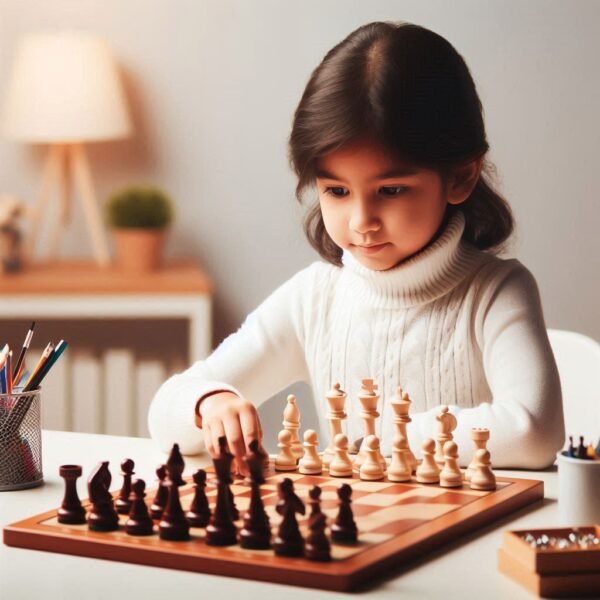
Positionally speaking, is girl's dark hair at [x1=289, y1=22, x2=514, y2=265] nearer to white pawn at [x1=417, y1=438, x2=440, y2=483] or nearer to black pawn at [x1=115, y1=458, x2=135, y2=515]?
white pawn at [x1=417, y1=438, x2=440, y2=483]

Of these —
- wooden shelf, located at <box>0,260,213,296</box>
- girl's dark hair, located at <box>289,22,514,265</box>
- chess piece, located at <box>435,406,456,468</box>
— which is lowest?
chess piece, located at <box>435,406,456,468</box>

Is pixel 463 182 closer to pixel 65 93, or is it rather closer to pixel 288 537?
pixel 288 537

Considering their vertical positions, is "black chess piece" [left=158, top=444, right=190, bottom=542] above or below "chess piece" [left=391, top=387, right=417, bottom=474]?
below

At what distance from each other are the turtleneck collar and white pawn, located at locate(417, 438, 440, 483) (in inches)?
17.2

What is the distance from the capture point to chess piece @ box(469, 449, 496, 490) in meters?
1.16

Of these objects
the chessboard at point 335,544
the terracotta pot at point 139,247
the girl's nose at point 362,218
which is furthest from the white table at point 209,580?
the terracotta pot at point 139,247

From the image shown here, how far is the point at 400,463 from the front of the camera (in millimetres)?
1213

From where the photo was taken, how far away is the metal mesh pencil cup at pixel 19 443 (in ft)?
3.99

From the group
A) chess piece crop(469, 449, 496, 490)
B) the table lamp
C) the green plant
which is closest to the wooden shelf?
the green plant

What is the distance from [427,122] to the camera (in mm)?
1492

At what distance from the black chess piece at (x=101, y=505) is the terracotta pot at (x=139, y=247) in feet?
7.13

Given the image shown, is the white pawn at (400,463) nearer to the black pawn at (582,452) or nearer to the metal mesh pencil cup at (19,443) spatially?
the black pawn at (582,452)

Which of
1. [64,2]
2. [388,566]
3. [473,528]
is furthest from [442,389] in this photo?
[64,2]

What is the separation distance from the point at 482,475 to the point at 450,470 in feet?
0.11
